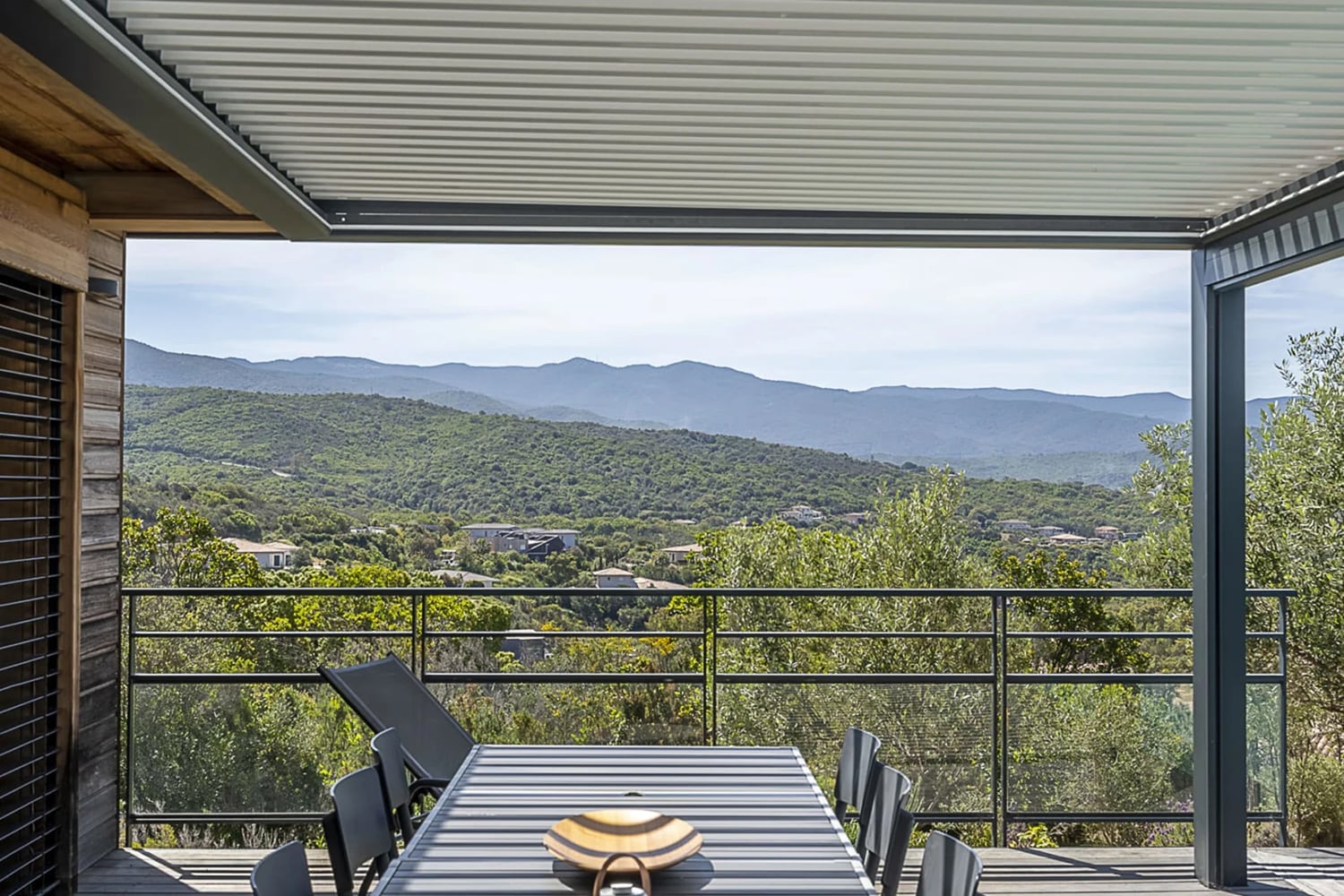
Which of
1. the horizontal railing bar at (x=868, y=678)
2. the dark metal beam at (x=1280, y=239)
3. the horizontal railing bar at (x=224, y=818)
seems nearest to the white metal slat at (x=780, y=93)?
the dark metal beam at (x=1280, y=239)

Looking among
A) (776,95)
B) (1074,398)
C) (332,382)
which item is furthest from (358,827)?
(1074,398)

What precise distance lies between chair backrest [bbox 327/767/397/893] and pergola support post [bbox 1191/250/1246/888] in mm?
3595

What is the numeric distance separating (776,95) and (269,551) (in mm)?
10243

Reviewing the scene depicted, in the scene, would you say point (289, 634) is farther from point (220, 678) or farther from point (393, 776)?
point (393, 776)

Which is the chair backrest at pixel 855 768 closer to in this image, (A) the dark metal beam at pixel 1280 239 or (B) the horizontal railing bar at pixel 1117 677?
(B) the horizontal railing bar at pixel 1117 677

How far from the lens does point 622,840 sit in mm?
2582

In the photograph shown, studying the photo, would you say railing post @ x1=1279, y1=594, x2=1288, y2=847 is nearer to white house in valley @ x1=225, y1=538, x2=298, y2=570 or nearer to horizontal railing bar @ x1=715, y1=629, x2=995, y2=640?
horizontal railing bar @ x1=715, y1=629, x2=995, y2=640

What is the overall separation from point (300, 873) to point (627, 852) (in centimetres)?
73

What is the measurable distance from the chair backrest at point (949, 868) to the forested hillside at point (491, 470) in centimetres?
998

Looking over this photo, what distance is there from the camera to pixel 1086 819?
5238 millimetres

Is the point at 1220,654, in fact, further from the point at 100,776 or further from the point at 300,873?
the point at 100,776

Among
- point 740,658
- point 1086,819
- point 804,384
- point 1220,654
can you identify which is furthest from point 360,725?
point 804,384

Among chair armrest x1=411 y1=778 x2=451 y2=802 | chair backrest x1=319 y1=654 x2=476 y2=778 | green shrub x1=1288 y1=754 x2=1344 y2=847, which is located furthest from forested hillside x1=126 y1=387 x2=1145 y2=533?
chair armrest x1=411 y1=778 x2=451 y2=802

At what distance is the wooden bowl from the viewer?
2.44 metres
